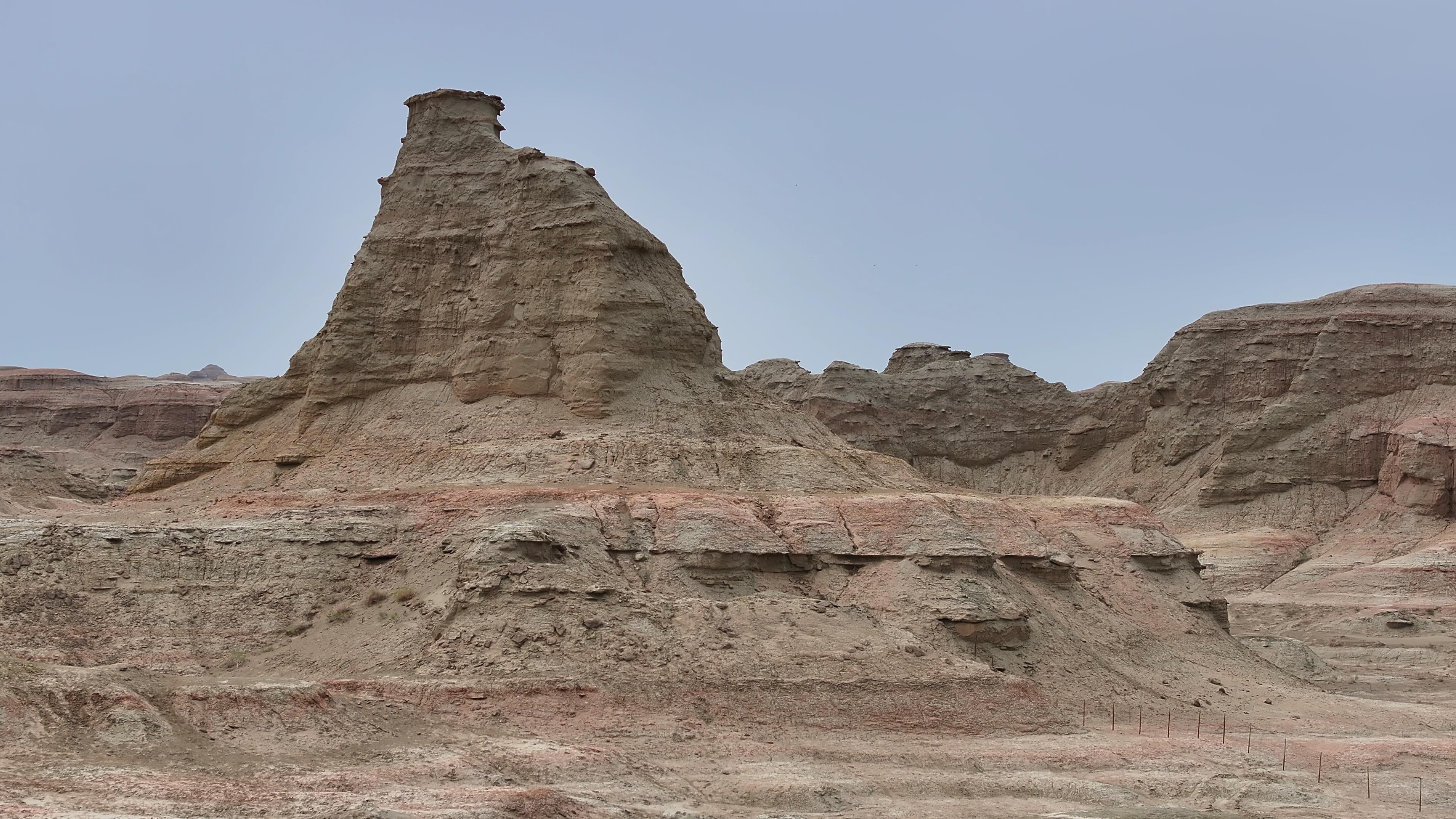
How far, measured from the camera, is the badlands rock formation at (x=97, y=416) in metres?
88.8

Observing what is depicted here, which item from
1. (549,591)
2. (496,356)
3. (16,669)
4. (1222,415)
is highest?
(1222,415)

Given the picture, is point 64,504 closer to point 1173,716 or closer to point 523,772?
point 523,772

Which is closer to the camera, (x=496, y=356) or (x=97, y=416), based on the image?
(x=496, y=356)

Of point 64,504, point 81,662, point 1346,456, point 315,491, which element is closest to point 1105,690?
point 315,491

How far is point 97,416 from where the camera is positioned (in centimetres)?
9475

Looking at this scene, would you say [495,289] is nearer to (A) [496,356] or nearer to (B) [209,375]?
(A) [496,356]

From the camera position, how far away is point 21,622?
102 ft

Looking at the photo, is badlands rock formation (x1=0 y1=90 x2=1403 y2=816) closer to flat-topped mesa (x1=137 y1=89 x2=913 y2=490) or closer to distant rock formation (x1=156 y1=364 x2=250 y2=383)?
flat-topped mesa (x1=137 y1=89 x2=913 y2=490)

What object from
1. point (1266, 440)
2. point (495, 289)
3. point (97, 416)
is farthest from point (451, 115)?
point (97, 416)

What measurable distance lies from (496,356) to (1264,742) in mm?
21096

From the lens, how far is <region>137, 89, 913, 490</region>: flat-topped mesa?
39188 mm

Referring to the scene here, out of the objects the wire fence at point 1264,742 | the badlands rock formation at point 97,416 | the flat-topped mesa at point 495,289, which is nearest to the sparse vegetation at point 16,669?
the flat-topped mesa at point 495,289

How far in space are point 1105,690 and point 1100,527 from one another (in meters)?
9.84

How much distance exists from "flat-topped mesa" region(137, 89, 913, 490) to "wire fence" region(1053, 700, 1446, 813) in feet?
29.7
